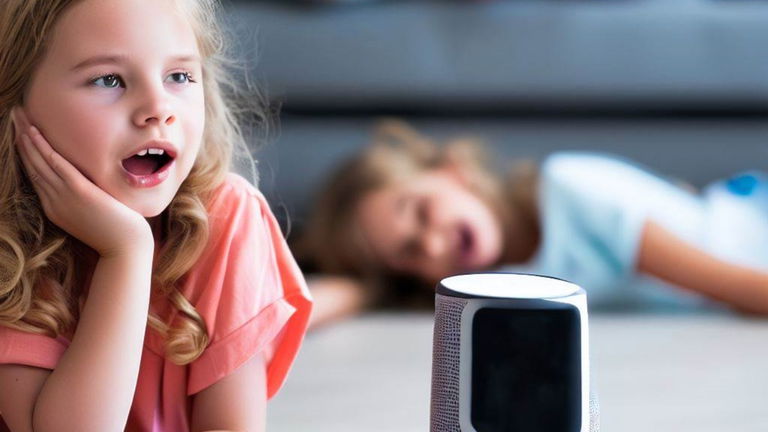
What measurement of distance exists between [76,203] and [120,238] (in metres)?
0.04

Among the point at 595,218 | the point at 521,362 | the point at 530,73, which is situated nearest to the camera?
the point at 521,362

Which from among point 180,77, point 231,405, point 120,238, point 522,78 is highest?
point 522,78

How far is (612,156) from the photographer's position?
199 centimetres

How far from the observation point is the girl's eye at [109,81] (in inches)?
25.6

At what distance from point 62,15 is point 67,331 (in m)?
0.20

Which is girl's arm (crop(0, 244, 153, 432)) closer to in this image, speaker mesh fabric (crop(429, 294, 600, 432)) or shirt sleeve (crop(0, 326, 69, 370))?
shirt sleeve (crop(0, 326, 69, 370))

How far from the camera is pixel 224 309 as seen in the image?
2.33 feet

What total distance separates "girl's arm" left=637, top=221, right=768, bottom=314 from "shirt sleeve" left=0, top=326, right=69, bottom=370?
46.0 inches

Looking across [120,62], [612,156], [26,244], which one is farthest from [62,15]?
[612,156]

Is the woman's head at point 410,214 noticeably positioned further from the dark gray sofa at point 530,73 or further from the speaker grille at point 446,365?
the speaker grille at point 446,365

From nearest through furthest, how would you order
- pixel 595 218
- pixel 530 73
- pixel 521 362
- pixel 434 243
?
1. pixel 521 362
2. pixel 434 243
3. pixel 595 218
4. pixel 530 73

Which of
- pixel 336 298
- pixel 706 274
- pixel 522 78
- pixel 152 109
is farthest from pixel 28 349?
pixel 522 78

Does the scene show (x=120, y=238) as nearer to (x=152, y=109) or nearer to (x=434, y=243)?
Result: (x=152, y=109)

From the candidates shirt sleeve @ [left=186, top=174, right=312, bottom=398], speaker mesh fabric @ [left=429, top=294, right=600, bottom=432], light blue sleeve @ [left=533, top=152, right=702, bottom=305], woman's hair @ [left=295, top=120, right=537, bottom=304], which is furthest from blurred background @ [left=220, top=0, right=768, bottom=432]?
speaker mesh fabric @ [left=429, top=294, right=600, bottom=432]
